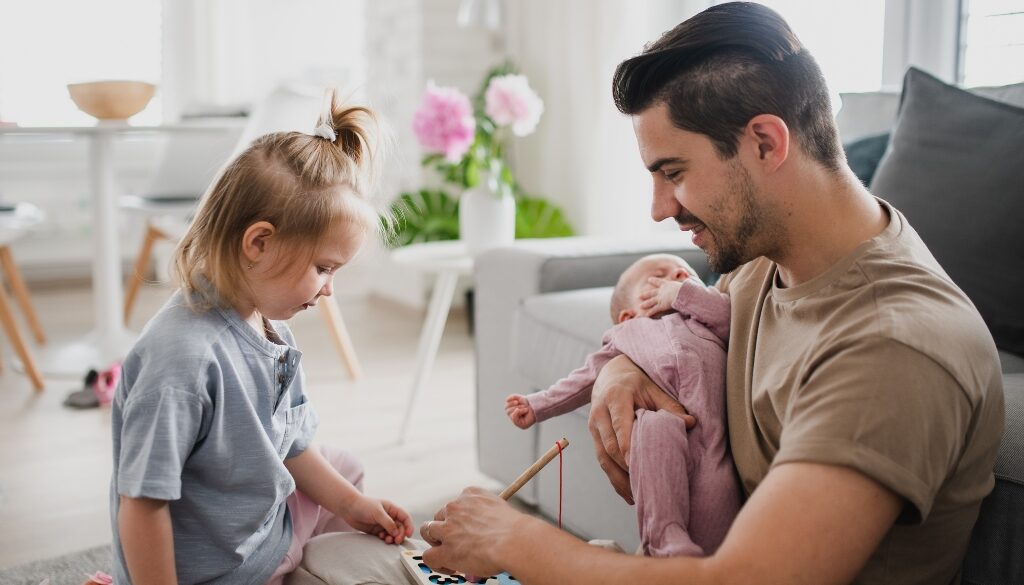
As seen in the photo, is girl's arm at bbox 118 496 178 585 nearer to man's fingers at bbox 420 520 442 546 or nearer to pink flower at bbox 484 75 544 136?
man's fingers at bbox 420 520 442 546

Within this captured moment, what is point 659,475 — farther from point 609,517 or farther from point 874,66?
point 874,66

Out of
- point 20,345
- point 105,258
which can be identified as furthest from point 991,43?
point 20,345

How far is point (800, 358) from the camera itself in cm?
109

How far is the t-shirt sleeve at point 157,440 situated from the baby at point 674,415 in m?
0.49

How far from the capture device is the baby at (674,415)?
4.11 feet

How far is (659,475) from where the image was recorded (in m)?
1.26

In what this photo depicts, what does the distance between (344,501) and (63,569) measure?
2.56 feet

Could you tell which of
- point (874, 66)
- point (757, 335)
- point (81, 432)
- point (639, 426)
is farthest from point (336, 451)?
point (874, 66)

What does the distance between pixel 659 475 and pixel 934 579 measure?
1.07 feet

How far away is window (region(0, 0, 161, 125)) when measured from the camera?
17.7ft

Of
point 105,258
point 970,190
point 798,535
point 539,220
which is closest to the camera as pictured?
point 798,535

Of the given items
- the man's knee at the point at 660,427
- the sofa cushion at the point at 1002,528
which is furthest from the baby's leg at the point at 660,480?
the sofa cushion at the point at 1002,528

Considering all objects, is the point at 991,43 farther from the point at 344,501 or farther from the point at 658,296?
the point at 344,501

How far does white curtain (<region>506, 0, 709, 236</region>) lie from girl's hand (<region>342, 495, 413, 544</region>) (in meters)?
2.26
